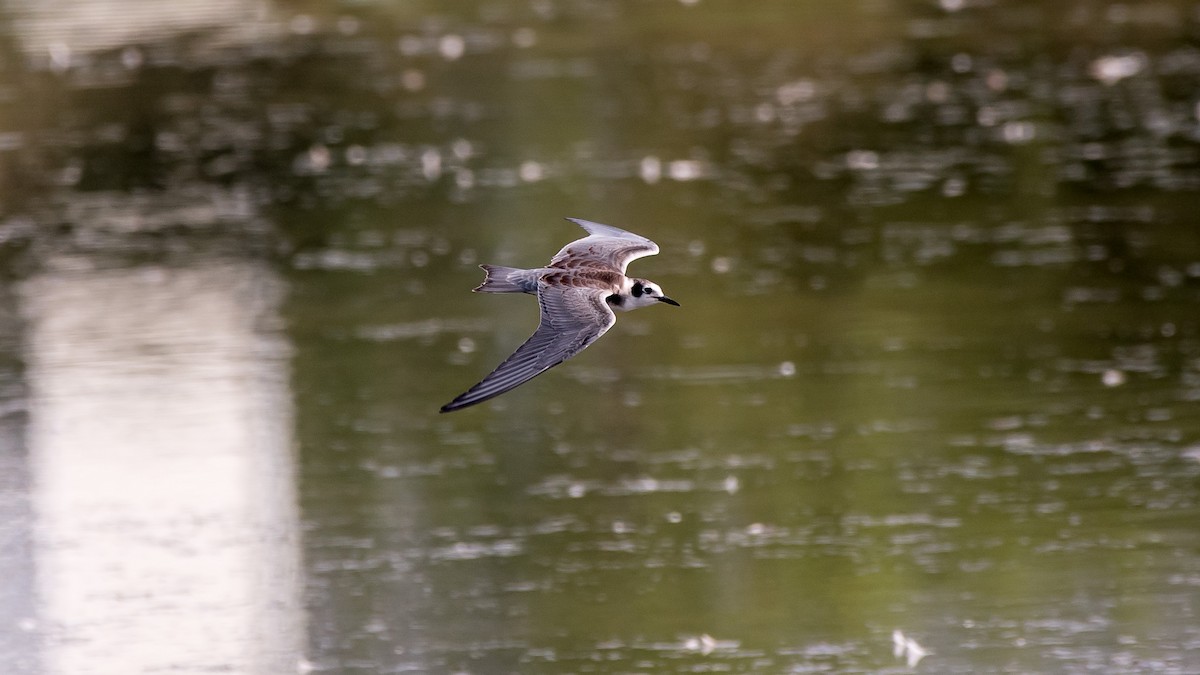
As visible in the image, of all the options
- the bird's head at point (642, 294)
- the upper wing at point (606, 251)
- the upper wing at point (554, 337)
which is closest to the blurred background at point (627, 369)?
the upper wing at point (606, 251)

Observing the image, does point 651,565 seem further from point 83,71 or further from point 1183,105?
point 83,71

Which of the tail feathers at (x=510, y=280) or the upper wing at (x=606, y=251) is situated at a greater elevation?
the upper wing at (x=606, y=251)

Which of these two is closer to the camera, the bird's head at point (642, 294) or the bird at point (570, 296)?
the bird at point (570, 296)

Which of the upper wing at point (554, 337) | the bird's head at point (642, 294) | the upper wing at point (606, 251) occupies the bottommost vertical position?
the upper wing at point (554, 337)

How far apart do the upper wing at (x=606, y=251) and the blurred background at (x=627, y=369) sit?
1905 mm

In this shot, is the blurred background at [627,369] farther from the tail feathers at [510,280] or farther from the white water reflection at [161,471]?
the tail feathers at [510,280]

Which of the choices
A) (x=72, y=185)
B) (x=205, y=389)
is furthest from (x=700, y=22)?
(x=205, y=389)

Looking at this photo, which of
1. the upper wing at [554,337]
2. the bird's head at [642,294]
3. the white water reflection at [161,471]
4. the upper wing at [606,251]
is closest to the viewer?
the upper wing at [554,337]

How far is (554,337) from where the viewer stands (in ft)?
19.2

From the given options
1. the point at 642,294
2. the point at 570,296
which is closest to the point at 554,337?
the point at 570,296

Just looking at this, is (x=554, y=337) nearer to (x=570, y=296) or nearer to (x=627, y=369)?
(x=570, y=296)

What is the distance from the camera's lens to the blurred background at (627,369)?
339 inches

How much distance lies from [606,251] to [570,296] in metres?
0.73

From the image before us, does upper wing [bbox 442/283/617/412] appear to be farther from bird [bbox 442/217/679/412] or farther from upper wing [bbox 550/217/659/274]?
upper wing [bbox 550/217/659/274]
